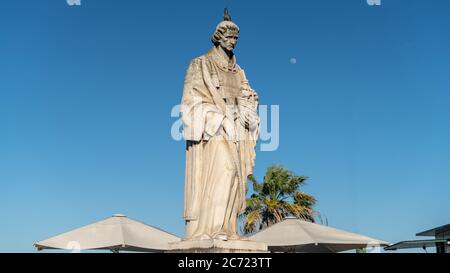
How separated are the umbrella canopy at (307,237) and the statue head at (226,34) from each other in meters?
8.51

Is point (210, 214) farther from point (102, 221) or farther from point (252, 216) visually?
point (252, 216)

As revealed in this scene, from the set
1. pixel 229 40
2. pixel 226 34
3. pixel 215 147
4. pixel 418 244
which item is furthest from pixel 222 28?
pixel 418 244

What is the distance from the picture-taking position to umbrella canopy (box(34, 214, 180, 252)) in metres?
17.3

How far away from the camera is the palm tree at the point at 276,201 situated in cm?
3597

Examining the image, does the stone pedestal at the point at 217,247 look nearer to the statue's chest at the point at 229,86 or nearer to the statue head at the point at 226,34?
the statue's chest at the point at 229,86

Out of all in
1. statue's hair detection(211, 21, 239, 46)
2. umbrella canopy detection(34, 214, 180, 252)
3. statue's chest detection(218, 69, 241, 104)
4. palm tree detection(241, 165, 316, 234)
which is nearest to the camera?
statue's chest detection(218, 69, 241, 104)

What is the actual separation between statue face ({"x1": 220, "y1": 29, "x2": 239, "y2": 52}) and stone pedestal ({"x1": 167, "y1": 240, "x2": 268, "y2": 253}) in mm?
3830

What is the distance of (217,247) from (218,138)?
2.08m

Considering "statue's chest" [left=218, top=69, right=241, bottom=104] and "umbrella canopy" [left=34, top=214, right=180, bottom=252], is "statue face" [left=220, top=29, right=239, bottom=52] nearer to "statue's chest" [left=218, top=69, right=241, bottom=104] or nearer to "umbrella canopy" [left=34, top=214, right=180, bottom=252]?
"statue's chest" [left=218, top=69, right=241, bottom=104]

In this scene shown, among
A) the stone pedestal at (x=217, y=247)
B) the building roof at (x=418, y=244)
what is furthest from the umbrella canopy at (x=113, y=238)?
the stone pedestal at (x=217, y=247)

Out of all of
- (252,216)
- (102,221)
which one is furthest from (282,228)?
(252,216)

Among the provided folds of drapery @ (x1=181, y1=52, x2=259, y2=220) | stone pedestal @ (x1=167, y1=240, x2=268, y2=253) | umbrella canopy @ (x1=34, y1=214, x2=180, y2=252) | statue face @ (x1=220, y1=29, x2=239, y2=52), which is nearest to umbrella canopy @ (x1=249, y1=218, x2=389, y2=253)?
umbrella canopy @ (x1=34, y1=214, x2=180, y2=252)

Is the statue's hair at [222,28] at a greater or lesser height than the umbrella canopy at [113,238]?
greater
